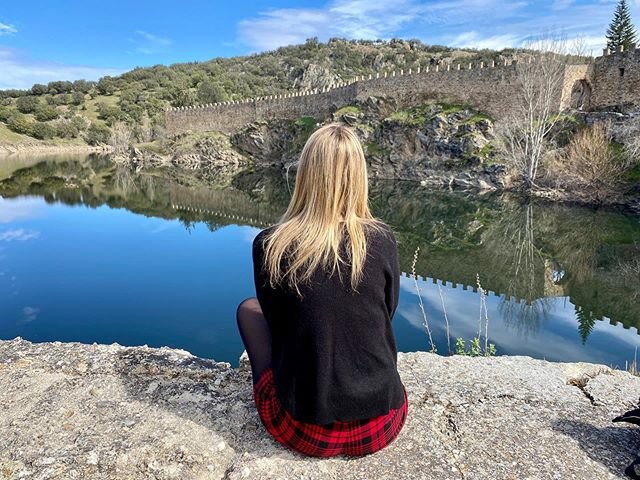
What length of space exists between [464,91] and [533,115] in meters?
7.09

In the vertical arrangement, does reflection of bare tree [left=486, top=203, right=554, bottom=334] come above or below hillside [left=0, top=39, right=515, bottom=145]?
below

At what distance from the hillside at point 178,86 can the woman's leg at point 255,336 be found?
64860 mm

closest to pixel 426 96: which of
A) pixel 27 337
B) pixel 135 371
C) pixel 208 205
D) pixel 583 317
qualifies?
pixel 208 205

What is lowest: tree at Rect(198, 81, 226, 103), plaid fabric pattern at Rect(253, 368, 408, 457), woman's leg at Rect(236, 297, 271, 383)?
plaid fabric pattern at Rect(253, 368, 408, 457)

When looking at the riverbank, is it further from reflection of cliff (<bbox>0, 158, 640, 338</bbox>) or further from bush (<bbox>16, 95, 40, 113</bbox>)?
reflection of cliff (<bbox>0, 158, 640, 338</bbox>)

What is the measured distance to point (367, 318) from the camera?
2.18 m

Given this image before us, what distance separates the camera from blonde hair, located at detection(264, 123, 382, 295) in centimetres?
213

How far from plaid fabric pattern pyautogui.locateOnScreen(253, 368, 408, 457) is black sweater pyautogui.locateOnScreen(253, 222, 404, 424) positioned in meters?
0.12

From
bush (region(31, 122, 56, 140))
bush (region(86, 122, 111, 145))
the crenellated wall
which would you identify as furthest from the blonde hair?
bush (region(31, 122, 56, 140))

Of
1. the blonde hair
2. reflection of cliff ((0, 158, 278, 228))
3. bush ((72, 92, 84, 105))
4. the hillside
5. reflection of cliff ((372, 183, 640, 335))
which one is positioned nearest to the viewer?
the blonde hair

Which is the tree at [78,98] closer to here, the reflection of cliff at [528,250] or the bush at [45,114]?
the bush at [45,114]

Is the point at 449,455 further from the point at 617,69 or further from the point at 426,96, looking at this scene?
the point at 426,96

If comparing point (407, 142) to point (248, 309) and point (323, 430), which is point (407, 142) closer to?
point (248, 309)

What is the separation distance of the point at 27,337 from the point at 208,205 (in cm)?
1799
